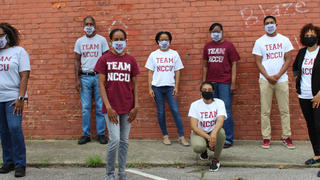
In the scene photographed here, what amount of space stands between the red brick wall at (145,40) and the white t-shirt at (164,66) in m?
0.34

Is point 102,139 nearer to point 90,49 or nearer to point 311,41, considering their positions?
point 90,49

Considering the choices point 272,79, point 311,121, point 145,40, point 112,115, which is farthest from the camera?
point 145,40

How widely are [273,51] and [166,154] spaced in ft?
8.18

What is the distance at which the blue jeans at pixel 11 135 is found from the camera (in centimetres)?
471

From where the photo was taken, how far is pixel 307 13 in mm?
6289

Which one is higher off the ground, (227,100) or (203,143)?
(227,100)

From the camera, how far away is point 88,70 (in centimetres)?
631

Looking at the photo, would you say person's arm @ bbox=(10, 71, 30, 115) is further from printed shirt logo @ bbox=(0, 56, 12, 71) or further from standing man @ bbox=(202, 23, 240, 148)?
standing man @ bbox=(202, 23, 240, 148)

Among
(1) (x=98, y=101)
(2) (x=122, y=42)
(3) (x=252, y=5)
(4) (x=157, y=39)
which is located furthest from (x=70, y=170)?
(3) (x=252, y=5)

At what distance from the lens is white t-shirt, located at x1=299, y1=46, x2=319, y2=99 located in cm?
509

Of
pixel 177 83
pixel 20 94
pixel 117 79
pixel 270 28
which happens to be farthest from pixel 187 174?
pixel 270 28

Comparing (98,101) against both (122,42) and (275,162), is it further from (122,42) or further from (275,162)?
(275,162)

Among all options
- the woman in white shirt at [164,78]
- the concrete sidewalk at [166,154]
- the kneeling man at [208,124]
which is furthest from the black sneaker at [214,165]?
the woman in white shirt at [164,78]

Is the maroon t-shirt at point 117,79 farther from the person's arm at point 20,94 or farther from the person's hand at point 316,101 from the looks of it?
the person's hand at point 316,101
